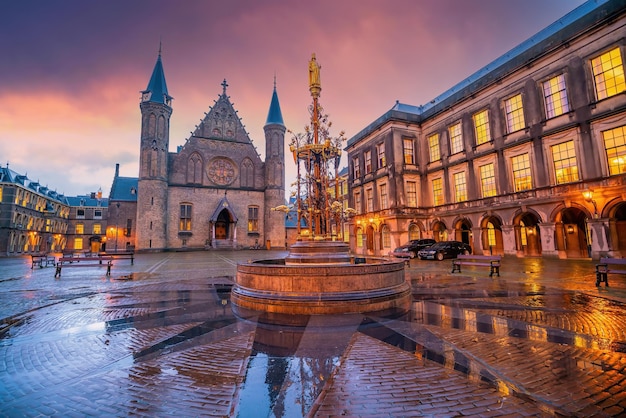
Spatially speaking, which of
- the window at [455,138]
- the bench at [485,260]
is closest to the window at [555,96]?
the window at [455,138]

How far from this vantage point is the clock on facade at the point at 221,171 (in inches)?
1631

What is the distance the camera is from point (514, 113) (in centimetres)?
2206

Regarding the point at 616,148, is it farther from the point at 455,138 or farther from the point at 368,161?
the point at 368,161

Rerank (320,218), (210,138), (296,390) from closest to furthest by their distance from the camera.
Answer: (296,390) < (320,218) < (210,138)

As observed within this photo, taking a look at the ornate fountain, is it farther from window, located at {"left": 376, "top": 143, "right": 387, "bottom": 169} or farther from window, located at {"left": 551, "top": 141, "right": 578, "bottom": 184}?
window, located at {"left": 376, "top": 143, "right": 387, "bottom": 169}

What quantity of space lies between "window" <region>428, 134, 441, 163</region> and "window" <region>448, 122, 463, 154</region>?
1608 mm

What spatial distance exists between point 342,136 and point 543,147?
17.9m

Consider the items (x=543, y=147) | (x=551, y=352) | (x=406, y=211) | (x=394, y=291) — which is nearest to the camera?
(x=551, y=352)

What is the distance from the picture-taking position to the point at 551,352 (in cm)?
392

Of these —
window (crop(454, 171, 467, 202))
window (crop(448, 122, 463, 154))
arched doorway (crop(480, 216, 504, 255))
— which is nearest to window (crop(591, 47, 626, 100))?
window (crop(448, 122, 463, 154))

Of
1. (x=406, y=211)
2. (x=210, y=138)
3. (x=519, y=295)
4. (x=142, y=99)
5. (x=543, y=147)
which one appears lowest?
(x=519, y=295)

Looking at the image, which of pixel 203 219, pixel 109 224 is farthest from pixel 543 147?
pixel 109 224

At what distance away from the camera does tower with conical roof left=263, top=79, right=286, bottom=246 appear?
41.9 m

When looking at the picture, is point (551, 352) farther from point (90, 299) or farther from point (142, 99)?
point (142, 99)
